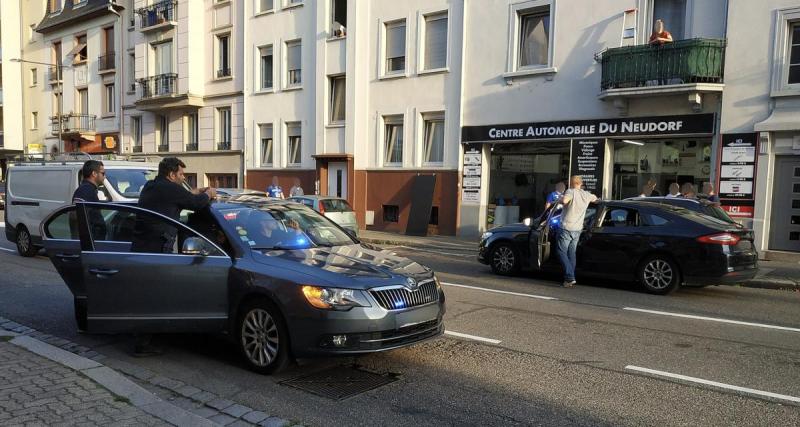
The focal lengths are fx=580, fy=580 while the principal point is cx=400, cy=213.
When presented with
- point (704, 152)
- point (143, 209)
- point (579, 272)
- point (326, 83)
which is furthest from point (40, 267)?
point (704, 152)

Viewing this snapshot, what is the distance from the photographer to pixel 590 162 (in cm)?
1628

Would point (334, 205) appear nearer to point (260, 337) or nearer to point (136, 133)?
point (260, 337)

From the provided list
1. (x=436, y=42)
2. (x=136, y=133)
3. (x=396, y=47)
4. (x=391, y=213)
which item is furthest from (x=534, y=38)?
(x=136, y=133)

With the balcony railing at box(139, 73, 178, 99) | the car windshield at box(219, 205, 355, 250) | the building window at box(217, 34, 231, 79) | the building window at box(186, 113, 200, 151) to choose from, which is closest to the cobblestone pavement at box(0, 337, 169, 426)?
the car windshield at box(219, 205, 355, 250)

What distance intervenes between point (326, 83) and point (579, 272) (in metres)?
15.2

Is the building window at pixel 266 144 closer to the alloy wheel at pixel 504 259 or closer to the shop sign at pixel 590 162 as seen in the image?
the shop sign at pixel 590 162

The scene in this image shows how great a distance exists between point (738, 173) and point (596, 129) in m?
3.68

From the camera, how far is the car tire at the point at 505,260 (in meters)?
10.7

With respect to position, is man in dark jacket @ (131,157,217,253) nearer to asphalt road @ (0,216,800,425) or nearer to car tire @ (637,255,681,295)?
asphalt road @ (0,216,800,425)

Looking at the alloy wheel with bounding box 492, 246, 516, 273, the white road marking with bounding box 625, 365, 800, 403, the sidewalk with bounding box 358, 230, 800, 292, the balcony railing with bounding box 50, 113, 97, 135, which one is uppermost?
the balcony railing with bounding box 50, 113, 97, 135

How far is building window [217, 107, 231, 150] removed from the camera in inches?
1065

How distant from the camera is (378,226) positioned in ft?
70.4

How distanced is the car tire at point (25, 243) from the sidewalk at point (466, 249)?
878 cm

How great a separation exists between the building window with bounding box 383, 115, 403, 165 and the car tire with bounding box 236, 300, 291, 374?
1598cm
